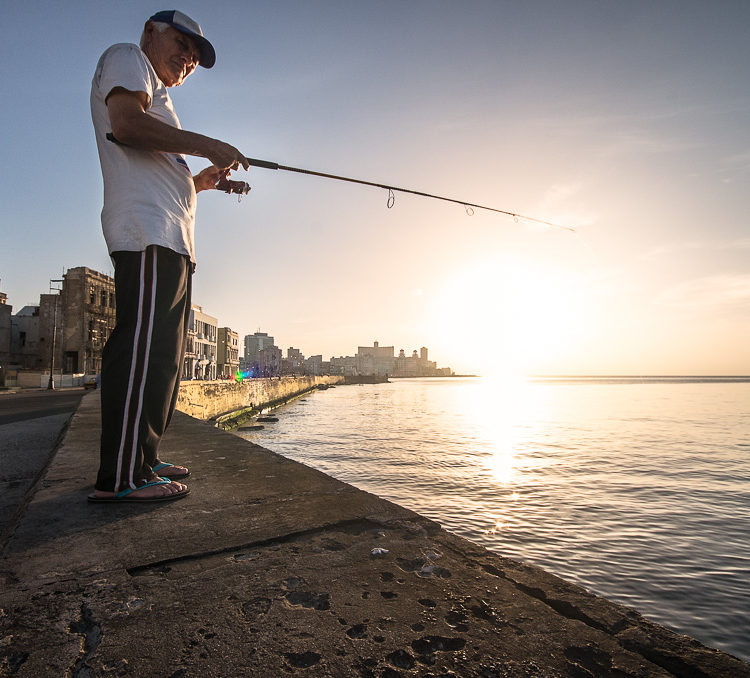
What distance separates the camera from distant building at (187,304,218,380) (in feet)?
178

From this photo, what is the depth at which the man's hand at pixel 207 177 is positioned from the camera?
9.27 feet

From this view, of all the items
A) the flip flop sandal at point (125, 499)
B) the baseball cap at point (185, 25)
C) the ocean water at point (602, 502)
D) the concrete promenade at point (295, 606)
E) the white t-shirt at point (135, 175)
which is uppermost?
the baseball cap at point (185, 25)

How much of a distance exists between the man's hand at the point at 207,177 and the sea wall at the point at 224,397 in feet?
24.3

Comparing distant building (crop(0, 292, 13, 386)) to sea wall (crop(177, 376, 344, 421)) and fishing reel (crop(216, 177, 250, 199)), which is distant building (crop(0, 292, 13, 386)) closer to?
sea wall (crop(177, 376, 344, 421))

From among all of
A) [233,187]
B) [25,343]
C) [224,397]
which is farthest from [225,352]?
[233,187]

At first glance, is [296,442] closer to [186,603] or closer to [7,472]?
[7,472]

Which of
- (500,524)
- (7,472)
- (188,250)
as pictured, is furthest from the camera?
(500,524)

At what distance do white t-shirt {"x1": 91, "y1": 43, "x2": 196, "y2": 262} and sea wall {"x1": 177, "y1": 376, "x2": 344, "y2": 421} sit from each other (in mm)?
7829

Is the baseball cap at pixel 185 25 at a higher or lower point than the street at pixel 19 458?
higher

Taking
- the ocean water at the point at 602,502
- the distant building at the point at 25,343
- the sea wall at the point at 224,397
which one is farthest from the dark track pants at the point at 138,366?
the distant building at the point at 25,343

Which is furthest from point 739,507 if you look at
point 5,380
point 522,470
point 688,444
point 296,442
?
point 5,380

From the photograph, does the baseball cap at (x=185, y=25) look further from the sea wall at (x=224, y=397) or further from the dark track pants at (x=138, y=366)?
the sea wall at (x=224, y=397)

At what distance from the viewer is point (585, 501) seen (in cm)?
648

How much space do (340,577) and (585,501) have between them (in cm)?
645
